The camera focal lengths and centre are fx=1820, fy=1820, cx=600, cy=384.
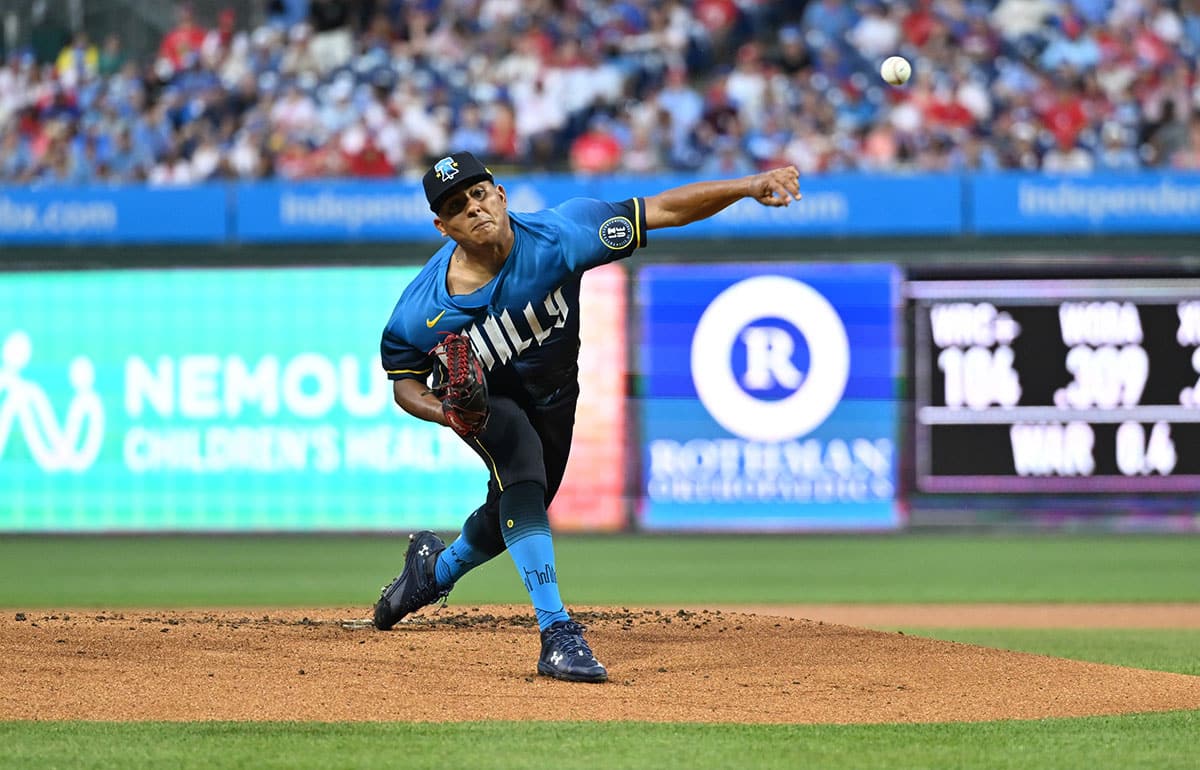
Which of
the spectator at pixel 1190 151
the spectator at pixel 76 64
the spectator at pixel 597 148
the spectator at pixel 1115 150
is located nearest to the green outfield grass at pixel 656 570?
the spectator at pixel 1190 151

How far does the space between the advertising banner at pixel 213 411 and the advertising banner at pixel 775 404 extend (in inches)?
27.5

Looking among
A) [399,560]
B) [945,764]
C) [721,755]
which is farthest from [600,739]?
[399,560]

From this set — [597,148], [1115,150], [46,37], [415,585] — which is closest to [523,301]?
Answer: [415,585]

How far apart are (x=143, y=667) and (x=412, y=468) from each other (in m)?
7.79

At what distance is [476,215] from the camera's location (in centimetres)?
597

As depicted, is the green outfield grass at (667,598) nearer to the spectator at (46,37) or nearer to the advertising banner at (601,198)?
the advertising banner at (601,198)

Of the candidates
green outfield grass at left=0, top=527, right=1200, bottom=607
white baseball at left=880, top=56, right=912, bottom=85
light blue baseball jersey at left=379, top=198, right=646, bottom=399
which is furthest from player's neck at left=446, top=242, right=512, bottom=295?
green outfield grass at left=0, top=527, right=1200, bottom=607

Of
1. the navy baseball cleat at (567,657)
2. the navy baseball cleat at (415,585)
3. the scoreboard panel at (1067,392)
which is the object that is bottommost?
the navy baseball cleat at (567,657)

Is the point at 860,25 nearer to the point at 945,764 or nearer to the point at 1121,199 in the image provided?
the point at 1121,199

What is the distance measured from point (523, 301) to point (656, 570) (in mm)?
6209

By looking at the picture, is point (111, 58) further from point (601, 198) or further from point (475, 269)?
point (475, 269)

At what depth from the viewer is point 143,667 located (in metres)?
6.25

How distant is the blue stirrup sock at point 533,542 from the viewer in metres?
6.07

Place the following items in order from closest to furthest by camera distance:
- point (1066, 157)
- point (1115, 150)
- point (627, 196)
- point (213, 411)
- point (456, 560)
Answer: point (456, 560) < point (213, 411) < point (627, 196) < point (1066, 157) < point (1115, 150)
